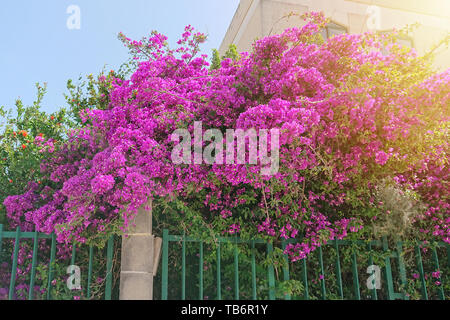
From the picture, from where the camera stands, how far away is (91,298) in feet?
14.1

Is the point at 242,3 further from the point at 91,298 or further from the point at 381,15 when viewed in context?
the point at 91,298

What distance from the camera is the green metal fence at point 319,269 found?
4.43 m

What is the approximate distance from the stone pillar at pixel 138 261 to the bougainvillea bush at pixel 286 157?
0.15 m

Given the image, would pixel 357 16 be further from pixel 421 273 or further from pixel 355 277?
pixel 355 277

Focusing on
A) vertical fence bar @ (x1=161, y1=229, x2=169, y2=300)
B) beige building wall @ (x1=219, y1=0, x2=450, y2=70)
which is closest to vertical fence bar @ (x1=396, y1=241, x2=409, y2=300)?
vertical fence bar @ (x1=161, y1=229, x2=169, y2=300)

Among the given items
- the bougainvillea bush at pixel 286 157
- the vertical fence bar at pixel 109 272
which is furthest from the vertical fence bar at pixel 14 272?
the vertical fence bar at pixel 109 272

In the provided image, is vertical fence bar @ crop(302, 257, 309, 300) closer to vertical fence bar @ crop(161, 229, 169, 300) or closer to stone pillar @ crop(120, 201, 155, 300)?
vertical fence bar @ crop(161, 229, 169, 300)

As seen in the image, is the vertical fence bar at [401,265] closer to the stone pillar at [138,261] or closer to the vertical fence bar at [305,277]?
the vertical fence bar at [305,277]

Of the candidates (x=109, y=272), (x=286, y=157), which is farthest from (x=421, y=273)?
(x=109, y=272)

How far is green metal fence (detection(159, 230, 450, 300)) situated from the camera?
4430 millimetres

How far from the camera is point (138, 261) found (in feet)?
13.7

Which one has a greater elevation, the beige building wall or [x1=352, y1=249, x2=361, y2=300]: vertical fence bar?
the beige building wall

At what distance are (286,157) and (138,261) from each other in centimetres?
196

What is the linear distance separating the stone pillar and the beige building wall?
223 inches
